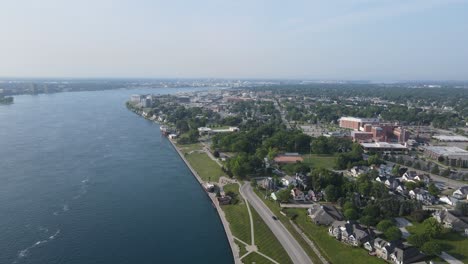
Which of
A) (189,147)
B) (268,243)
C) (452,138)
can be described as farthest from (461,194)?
(189,147)

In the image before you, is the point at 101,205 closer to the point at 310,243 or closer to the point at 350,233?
the point at 310,243

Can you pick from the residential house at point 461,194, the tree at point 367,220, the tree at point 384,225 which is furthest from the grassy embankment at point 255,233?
the residential house at point 461,194

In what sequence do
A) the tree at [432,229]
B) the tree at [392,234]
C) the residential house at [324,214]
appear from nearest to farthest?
the tree at [392,234]
the tree at [432,229]
the residential house at [324,214]

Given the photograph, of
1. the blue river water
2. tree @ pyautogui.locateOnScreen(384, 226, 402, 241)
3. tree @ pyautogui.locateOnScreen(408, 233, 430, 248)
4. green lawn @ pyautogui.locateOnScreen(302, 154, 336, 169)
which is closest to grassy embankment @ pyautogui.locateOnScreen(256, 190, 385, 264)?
tree @ pyautogui.locateOnScreen(384, 226, 402, 241)

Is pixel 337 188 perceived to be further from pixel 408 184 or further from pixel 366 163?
pixel 366 163

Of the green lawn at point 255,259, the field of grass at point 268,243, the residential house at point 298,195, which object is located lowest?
the green lawn at point 255,259

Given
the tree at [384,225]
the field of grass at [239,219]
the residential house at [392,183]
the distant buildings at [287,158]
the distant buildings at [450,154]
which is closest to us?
the tree at [384,225]

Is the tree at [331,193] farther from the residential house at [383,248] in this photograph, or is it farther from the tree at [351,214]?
the residential house at [383,248]
